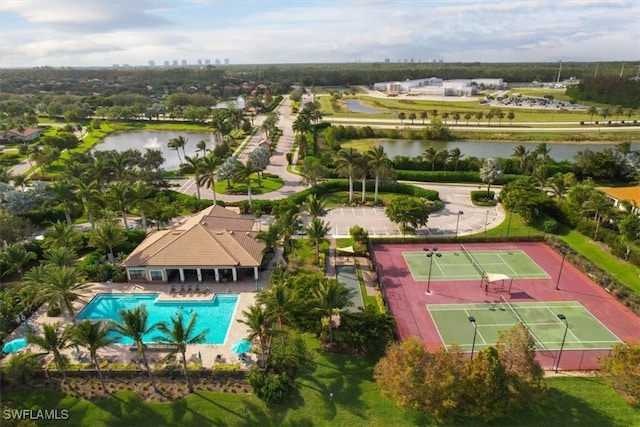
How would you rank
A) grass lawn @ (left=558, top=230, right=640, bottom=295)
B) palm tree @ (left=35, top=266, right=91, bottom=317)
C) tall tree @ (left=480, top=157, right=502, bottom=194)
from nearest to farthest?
palm tree @ (left=35, top=266, right=91, bottom=317) → grass lawn @ (left=558, top=230, right=640, bottom=295) → tall tree @ (left=480, top=157, right=502, bottom=194)

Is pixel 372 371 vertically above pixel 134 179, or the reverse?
pixel 134 179

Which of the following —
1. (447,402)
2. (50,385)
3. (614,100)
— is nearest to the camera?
(447,402)

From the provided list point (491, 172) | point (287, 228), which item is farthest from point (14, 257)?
point (491, 172)

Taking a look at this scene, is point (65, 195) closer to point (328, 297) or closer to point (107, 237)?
point (107, 237)

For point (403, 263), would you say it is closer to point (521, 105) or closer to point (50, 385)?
point (50, 385)

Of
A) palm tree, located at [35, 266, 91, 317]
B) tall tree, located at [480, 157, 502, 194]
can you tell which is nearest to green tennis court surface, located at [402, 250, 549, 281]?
tall tree, located at [480, 157, 502, 194]

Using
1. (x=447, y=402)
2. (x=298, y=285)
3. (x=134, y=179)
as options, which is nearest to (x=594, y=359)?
(x=447, y=402)

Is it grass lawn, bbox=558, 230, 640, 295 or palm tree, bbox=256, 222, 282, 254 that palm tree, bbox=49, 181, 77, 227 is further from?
grass lawn, bbox=558, 230, 640, 295
